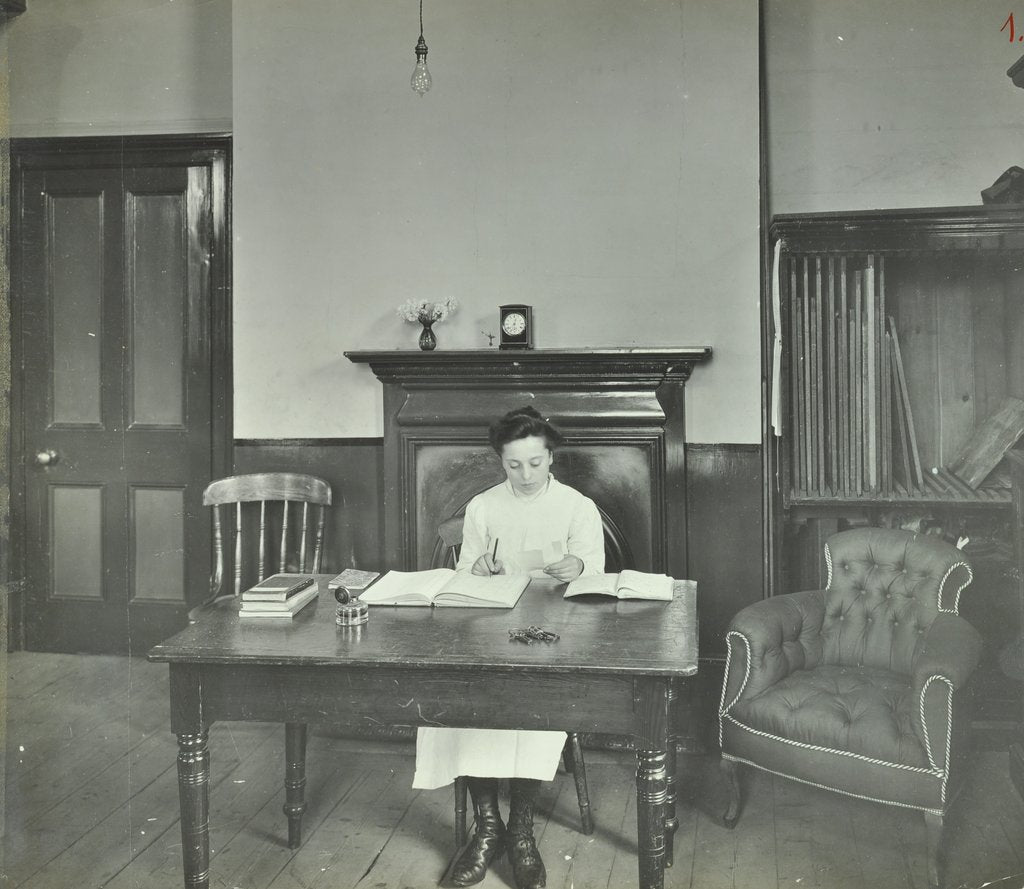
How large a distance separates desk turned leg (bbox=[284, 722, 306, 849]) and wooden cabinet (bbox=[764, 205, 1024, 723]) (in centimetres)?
207

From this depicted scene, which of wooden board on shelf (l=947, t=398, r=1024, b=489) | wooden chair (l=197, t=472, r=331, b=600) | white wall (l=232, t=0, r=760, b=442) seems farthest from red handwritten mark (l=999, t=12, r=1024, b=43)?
wooden chair (l=197, t=472, r=331, b=600)

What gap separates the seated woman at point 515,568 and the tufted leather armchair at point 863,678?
25.2 inches

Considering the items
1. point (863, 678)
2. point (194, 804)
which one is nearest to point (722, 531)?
point (863, 678)

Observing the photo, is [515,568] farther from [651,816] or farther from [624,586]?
[651,816]

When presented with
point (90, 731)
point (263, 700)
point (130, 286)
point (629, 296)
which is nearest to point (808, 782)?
point (263, 700)

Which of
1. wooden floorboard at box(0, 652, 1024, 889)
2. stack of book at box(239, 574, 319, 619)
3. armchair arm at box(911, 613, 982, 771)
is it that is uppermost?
stack of book at box(239, 574, 319, 619)

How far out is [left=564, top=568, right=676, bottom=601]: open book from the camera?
8.50 ft

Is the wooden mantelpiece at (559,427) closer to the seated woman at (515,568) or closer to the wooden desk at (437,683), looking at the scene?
the seated woman at (515,568)

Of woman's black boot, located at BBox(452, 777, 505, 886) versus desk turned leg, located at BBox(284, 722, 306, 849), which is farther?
desk turned leg, located at BBox(284, 722, 306, 849)

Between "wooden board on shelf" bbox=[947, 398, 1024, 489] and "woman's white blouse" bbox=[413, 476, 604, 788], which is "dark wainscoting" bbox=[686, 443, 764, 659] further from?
"wooden board on shelf" bbox=[947, 398, 1024, 489]

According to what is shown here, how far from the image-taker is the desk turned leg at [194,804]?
2268 mm

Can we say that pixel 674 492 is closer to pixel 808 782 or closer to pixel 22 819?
pixel 808 782

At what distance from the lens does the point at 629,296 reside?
387 centimetres

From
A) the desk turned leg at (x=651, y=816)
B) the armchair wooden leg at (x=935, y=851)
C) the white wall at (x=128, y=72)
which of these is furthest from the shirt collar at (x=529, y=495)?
the white wall at (x=128, y=72)
